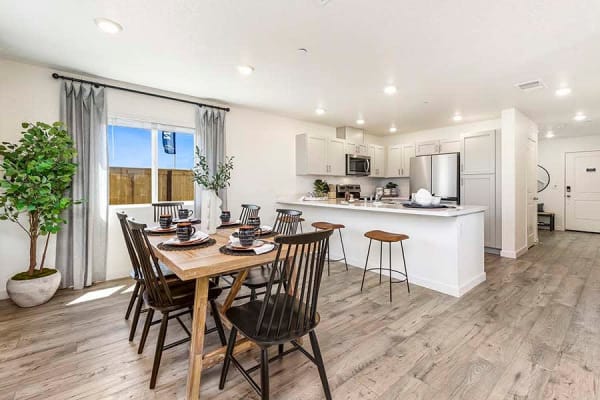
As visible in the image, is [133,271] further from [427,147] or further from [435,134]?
[435,134]

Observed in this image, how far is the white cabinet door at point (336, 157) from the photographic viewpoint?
5668 mm

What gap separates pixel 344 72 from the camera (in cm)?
325

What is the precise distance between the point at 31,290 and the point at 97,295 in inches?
22.3

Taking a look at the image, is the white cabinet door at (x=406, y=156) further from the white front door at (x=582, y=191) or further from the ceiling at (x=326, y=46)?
the white front door at (x=582, y=191)

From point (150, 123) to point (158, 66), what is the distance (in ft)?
3.48

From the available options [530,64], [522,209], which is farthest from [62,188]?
[522,209]

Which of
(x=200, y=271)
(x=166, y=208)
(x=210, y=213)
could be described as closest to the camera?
(x=200, y=271)

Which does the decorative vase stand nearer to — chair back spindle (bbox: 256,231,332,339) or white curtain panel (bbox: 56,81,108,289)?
chair back spindle (bbox: 256,231,332,339)

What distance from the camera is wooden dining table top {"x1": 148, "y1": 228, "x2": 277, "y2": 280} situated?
1.44 metres

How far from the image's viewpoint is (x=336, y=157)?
5.80m

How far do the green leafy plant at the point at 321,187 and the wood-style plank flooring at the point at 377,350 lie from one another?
2525 millimetres

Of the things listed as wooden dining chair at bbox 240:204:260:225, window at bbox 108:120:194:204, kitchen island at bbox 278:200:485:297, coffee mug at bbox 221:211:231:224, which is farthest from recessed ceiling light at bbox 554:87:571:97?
window at bbox 108:120:194:204

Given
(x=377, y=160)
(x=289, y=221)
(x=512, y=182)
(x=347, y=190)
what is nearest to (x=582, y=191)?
(x=512, y=182)

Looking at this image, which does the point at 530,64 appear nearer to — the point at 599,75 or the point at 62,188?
the point at 599,75
